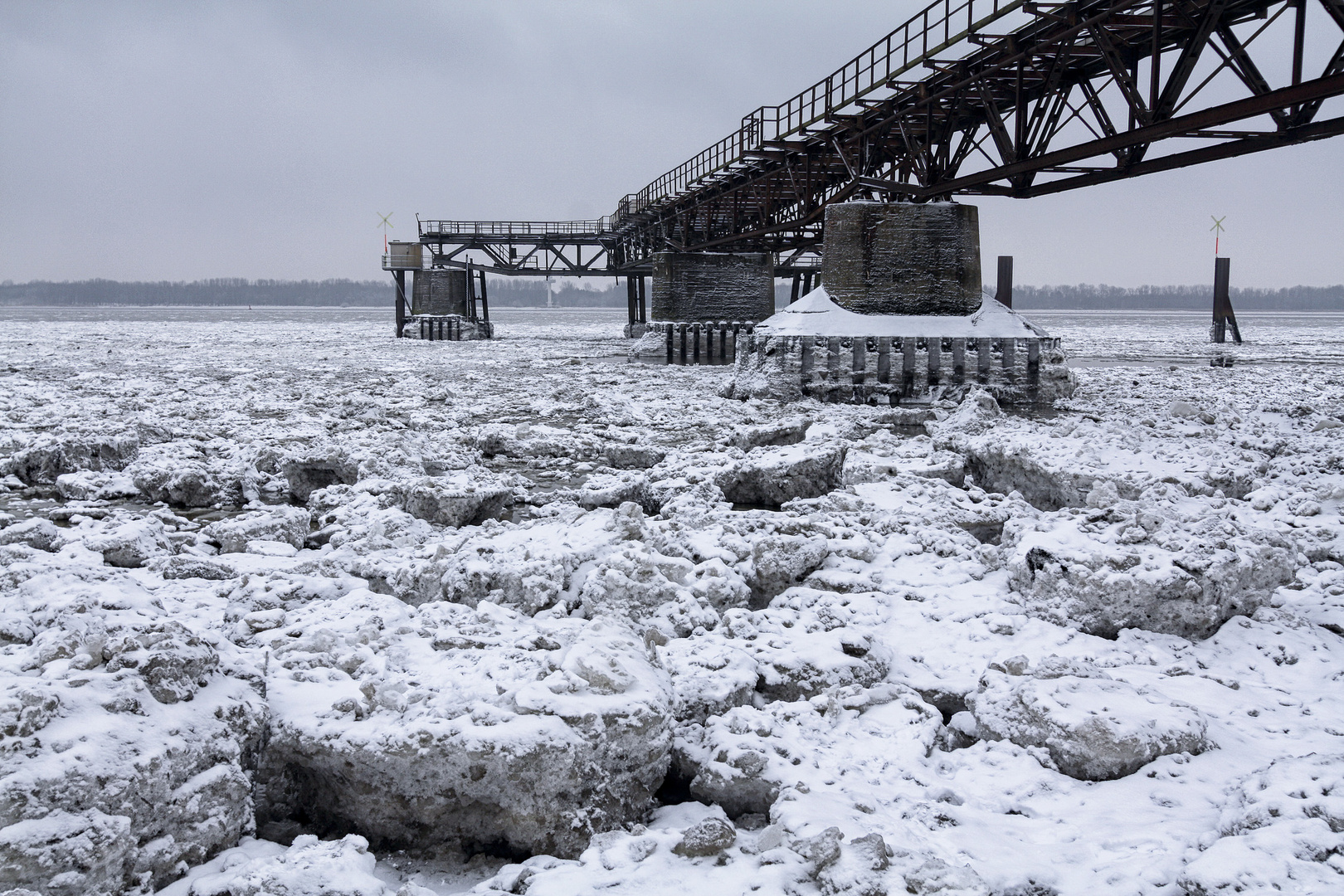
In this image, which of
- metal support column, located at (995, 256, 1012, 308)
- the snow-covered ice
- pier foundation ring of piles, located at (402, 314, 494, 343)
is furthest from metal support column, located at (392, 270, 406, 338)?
the snow-covered ice

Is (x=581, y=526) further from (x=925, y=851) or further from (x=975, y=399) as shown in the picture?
(x=975, y=399)

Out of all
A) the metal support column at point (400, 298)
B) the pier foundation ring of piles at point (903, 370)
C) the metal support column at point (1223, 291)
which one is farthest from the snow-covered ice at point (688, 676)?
the metal support column at point (400, 298)

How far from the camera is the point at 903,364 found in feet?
59.0

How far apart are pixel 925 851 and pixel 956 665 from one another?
1.82 metres

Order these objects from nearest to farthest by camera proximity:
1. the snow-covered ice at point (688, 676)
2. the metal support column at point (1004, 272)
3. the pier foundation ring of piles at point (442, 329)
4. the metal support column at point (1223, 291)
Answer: the snow-covered ice at point (688, 676)
the metal support column at point (1223, 291)
the metal support column at point (1004, 272)
the pier foundation ring of piles at point (442, 329)

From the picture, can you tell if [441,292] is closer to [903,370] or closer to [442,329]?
[442,329]

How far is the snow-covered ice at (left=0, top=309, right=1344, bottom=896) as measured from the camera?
305cm

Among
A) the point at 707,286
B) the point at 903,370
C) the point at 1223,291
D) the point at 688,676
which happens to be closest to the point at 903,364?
the point at 903,370

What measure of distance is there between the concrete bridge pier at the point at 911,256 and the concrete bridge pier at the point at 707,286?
1474 centimetres

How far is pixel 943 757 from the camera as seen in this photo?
13.0 feet

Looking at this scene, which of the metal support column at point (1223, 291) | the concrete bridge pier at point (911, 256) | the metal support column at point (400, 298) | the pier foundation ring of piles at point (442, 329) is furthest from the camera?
the metal support column at point (400, 298)

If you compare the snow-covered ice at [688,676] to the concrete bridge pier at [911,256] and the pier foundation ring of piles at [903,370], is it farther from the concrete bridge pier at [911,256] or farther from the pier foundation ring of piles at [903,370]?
the concrete bridge pier at [911,256]

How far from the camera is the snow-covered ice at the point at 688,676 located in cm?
305

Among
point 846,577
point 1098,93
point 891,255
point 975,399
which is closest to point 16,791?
point 846,577
